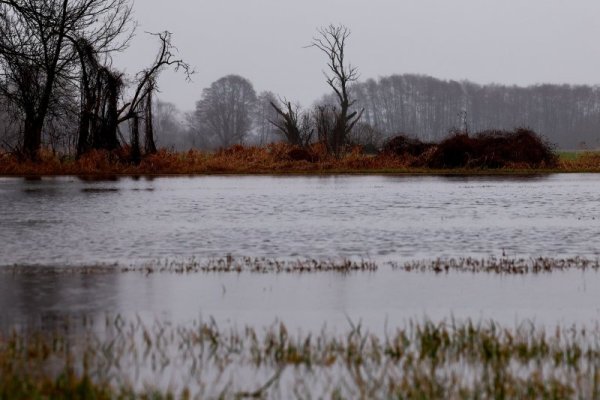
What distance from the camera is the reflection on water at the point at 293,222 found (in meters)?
10.0

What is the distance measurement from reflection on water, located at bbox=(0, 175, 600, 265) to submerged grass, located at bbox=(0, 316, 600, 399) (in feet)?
12.5

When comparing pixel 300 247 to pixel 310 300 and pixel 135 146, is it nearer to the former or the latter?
pixel 310 300

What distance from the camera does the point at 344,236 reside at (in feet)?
37.7

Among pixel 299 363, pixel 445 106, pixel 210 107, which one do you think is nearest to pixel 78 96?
pixel 299 363

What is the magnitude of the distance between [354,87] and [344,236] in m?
131

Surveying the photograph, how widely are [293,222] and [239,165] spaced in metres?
19.4

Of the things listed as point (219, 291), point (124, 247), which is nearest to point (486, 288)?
point (219, 291)

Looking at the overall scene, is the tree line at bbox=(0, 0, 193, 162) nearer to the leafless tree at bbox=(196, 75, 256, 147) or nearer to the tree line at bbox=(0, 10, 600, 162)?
the tree line at bbox=(0, 10, 600, 162)

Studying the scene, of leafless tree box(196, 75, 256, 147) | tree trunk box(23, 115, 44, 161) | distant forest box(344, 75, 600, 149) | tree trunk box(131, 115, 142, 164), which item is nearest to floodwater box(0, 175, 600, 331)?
tree trunk box(131, 115, 142, 164)

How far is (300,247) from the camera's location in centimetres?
1033

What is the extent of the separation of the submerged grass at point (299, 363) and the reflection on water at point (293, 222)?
3821 mm

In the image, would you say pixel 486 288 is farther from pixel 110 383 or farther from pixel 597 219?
pixel 597 219

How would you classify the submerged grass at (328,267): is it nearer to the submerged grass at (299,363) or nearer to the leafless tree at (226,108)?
the submerged grass at (299,363)

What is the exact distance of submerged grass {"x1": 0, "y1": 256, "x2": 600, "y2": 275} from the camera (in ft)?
27.4
